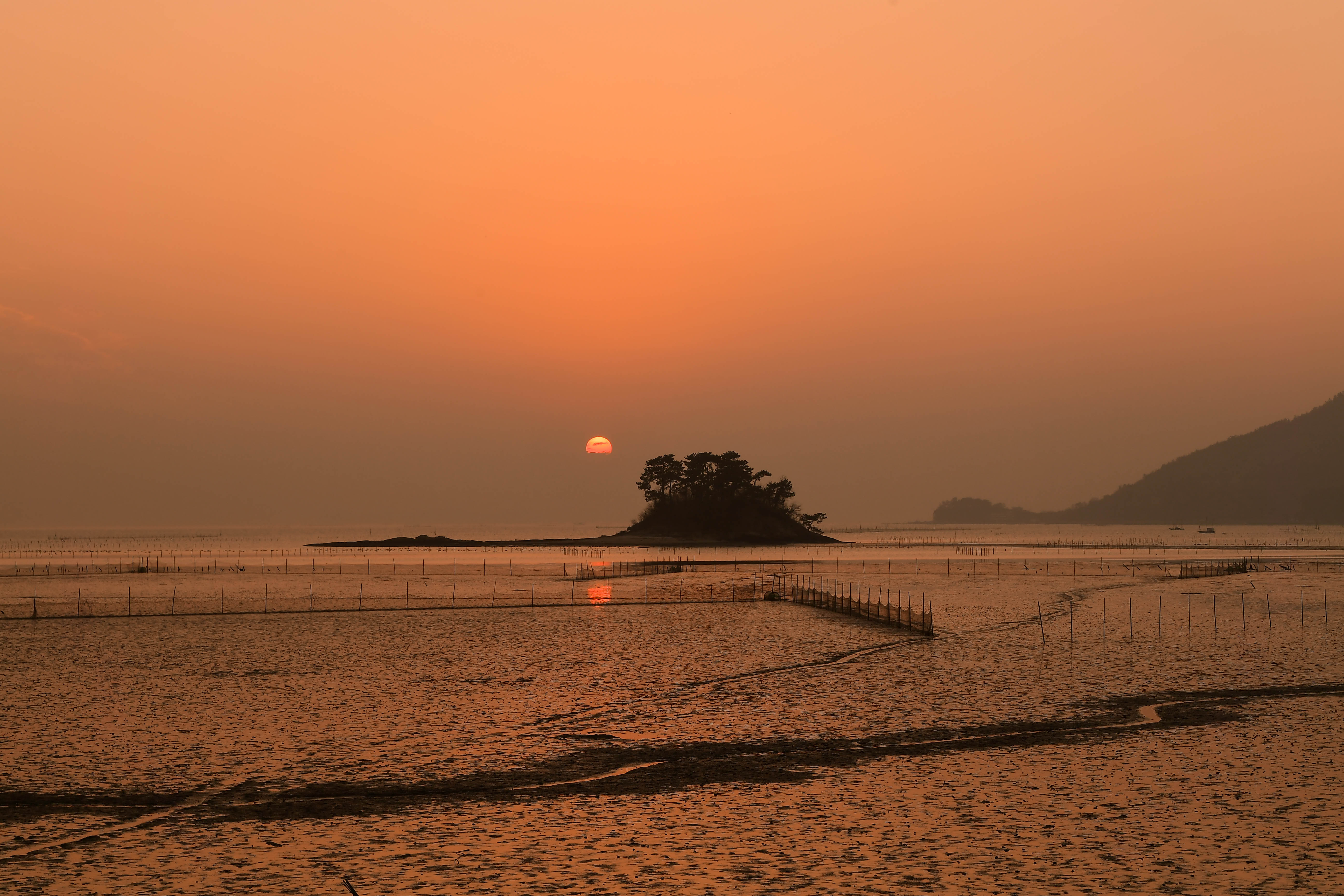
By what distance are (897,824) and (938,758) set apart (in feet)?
17.0

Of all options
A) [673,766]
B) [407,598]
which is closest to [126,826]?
[673,766]

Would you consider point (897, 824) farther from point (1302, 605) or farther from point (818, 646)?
point (1302, 605)

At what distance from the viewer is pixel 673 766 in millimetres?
21781

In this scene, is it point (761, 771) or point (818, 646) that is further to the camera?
point (818, 646)

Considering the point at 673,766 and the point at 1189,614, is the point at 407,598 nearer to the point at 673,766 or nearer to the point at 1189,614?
the point at 1189,614

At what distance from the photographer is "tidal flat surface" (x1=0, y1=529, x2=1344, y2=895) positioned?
15148 millimetres

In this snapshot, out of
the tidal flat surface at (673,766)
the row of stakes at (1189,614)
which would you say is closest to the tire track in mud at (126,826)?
the tidal flat surface at (673,766)

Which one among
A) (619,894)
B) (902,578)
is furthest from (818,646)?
(902,578)

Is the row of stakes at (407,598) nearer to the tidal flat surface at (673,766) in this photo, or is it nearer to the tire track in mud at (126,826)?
the tidal flat surface at (673,766)

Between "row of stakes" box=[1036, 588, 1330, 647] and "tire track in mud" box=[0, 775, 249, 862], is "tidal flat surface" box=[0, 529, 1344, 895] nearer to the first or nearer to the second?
"tire track in mud" box=[0, 775, 249, 862]

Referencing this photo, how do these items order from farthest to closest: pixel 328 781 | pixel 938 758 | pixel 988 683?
pixel 988 683
pixel 938 758
pixel 328 781

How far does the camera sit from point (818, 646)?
141ft

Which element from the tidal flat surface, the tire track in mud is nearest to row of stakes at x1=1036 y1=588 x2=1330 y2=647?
the tidal flat surface

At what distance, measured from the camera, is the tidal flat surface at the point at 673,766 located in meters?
15.1
